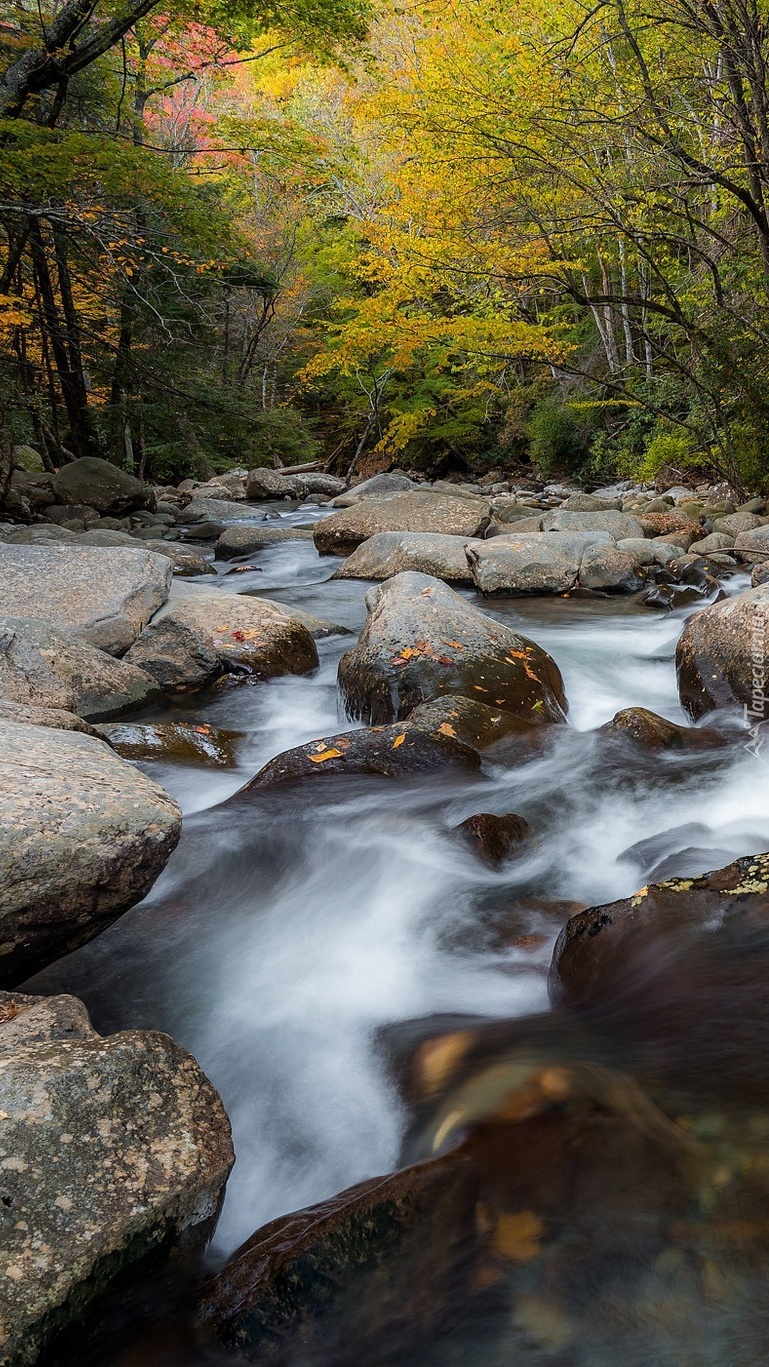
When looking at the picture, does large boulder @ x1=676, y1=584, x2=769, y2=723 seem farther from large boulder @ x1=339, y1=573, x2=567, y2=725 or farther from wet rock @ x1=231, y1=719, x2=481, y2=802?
wet rock @ x1=231, y1=719, x2=481, y2=802

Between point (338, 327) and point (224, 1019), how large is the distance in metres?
17.3

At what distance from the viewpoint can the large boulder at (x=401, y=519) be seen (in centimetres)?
1139

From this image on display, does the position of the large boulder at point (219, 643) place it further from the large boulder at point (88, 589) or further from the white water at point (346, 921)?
the white water at point (346, 921)

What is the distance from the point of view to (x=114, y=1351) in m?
1.61

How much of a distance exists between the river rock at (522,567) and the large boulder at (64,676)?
14.4 feet

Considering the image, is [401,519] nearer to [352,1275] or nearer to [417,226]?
[417,226]

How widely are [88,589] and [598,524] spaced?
707cm

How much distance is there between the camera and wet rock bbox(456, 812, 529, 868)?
12.1 feet

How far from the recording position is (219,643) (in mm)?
6379

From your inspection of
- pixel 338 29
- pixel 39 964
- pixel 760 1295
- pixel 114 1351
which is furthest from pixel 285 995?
pixel 338 29

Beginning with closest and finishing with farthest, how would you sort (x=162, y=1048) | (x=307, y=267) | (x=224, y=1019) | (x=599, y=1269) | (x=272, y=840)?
(x=599, y=1269), (x=162, y=1048), (x=224, y=1019), (x=272, y=840), (x=307, y=267)

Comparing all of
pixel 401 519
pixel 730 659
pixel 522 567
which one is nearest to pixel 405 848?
pixel 730 659

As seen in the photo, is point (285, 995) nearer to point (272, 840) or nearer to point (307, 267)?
point (272, 840)

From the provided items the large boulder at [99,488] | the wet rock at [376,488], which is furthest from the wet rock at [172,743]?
the wet rock at [376,488]
